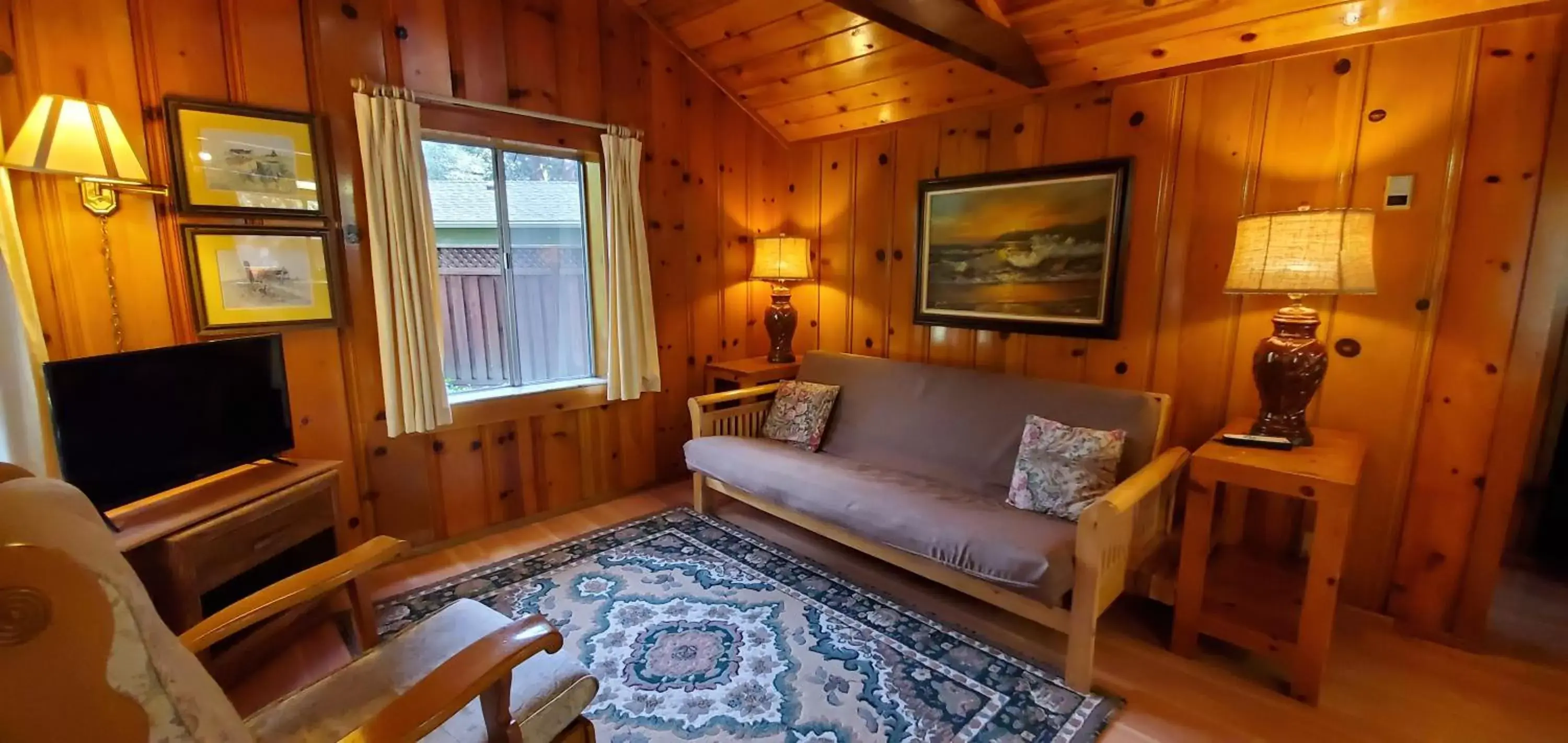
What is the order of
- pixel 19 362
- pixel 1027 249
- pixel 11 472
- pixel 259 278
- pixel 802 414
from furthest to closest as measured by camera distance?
pixel 802 414 → pixel 1027 249 → pixel 259 278 → pixel 19 362 → pixel 11 472

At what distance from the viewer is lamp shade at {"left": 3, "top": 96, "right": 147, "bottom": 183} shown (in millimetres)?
1720

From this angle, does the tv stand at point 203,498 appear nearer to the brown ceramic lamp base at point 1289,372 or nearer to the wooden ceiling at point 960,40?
the wooden ceiling at point 960,40

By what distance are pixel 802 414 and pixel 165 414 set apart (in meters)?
2.33

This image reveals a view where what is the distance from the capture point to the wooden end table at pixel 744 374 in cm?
352

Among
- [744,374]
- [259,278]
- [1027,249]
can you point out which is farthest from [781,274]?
[259,278]

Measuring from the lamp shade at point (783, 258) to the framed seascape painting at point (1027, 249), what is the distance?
2.23ft

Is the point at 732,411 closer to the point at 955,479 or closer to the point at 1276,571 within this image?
the point at 955,479

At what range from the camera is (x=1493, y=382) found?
197 centimetres

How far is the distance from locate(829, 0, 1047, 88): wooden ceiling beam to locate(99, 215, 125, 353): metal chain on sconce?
2.39 m

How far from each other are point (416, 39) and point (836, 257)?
87.9 inches

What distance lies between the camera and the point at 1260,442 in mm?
1992

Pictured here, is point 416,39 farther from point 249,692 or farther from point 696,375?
point 249,692

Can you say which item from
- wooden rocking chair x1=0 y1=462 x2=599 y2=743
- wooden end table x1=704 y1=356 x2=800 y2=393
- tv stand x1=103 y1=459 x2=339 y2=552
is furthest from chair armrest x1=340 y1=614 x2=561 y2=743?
wooden end table x1=704 y1=356 x2=800 y2=393

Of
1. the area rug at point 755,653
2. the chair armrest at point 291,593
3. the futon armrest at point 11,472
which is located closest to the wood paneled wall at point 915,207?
the area rug at point 755,653
